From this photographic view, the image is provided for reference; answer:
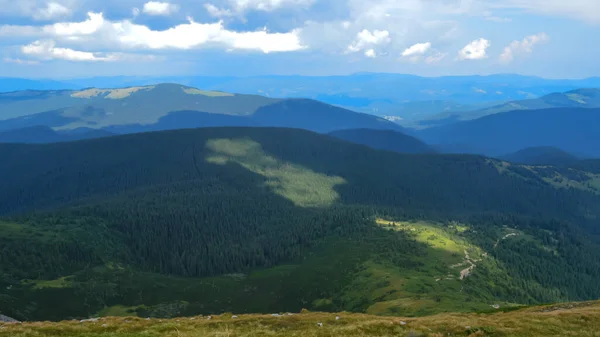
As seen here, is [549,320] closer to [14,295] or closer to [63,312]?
[63,312]

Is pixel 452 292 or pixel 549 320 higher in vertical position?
pixel 549 320

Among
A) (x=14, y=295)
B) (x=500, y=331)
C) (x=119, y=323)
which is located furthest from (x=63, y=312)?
(x=500, y=331)

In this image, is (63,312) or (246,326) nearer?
(246,326)

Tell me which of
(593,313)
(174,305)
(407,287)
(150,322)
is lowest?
(174,305)

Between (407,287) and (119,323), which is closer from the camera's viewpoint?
(119,323)

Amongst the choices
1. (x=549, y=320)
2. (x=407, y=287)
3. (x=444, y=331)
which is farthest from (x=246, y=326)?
(x=407, y=287)

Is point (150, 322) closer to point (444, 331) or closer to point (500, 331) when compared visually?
point (444, 331)

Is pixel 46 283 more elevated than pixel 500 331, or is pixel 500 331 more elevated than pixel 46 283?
pixel 500 331

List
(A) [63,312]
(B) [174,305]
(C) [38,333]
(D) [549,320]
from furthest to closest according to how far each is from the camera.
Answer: (B) [174,305]
(A) [63,312]
(D) [549,320]
(C) [38,333]

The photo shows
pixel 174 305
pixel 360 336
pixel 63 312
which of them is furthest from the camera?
pixel 174 305
